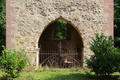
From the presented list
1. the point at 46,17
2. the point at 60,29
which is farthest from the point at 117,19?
the point at 46,17

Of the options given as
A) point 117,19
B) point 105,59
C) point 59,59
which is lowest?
point 59,59

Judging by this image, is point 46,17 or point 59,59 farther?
point 59,59

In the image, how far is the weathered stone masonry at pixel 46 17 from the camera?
618 centimetres

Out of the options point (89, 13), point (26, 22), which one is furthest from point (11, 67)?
point (89, 13)

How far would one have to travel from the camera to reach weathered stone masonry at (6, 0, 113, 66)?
20.3ft

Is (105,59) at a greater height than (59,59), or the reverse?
(105,59)

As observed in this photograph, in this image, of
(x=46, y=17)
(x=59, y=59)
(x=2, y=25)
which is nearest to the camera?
(x=46, y=17)

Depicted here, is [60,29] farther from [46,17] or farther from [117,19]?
[46,17]

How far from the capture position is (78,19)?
6.23 m

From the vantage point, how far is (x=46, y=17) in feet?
20.3

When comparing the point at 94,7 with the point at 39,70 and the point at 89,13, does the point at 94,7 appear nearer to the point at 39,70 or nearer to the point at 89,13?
the point at 89,13

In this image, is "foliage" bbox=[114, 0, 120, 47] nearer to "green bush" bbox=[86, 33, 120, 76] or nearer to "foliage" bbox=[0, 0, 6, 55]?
"green bush" bbox=[86, 33, 120, 76]

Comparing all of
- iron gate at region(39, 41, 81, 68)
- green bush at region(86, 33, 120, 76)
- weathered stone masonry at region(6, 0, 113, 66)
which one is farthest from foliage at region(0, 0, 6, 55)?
green bush at region(86, 33, 120, 76)

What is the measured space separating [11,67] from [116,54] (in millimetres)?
3485
